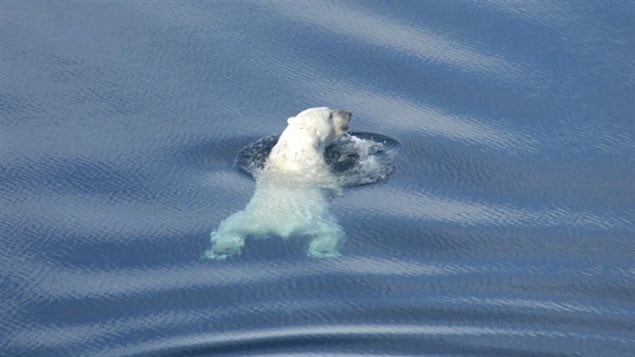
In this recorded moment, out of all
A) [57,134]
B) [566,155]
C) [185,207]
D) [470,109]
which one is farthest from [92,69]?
[566,155]

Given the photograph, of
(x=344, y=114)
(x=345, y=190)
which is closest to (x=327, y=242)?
(x=345, y=190)

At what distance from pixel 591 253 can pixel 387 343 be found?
2.52 meters

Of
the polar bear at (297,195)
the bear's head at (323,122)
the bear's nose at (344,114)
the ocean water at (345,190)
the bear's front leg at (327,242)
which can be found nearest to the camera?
the ocean water at (345,190)

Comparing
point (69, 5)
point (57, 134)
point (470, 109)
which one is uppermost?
point (69, 5)

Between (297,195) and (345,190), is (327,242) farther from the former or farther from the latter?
(345,190)

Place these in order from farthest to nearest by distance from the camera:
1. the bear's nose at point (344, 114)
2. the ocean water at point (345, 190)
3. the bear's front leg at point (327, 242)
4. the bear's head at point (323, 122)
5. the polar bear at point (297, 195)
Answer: the bear's nose at point (344, 114) → the bear's head at point (323, 122) → the polar bear at point (297, 195) → the bear's front leg at point (327, 242) → the ocean water at point (345, 190)

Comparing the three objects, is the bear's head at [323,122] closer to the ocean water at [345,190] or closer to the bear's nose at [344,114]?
the bear's nose at [344,114]

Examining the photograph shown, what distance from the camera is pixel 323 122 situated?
1554cm

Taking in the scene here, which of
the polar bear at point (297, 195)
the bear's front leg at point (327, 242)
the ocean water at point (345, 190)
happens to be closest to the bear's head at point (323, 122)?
the polar bear at point (297, 195)

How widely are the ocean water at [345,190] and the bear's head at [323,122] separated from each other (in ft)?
1.37

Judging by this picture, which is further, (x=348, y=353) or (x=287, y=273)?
(x=287, y=273)

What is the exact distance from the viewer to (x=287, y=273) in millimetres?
13539

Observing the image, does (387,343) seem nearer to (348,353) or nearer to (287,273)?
(348,353)

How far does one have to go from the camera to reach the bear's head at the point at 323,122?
15492mm
